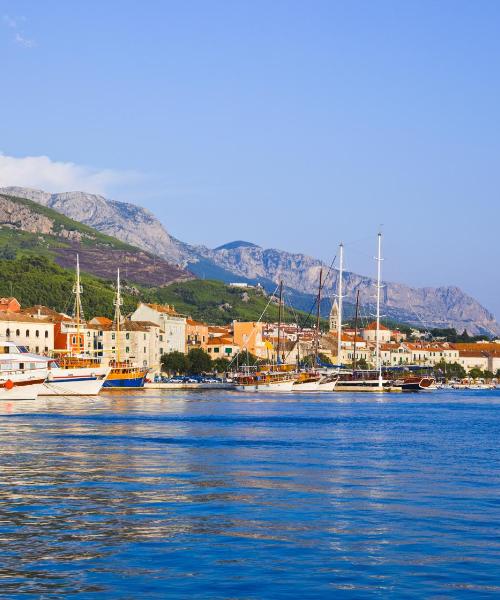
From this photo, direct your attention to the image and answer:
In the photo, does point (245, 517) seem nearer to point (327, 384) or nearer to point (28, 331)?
point (327, 384)

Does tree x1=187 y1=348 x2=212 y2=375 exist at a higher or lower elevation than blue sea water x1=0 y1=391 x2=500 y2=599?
higher

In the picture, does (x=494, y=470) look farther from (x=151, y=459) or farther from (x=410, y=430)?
(x=410, y=430)

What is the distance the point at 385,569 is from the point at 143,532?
578 centimetres

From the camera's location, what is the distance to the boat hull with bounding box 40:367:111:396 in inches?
3893

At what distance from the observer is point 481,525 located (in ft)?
82.6

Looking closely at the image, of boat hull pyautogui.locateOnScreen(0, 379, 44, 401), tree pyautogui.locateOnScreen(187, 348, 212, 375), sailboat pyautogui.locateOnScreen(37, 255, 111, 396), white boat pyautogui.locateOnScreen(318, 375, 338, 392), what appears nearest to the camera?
boat hull pyautogui.locateOnScreen(0, 379, 44, 401)

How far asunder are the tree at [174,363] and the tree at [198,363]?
40.0 inches

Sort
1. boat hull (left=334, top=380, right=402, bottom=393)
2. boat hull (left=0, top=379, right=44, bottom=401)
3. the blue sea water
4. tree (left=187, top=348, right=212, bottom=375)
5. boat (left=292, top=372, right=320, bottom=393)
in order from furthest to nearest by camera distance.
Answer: tree (left=187, top=348, right=212, bottom=375)
boat hull (left=334, top=380, right=402, bottom=393)
boat (left=292, top=372, right=320, bottom=393)
boat hull (left=0, top=379, right=44, bottom=401)
the blue sea water

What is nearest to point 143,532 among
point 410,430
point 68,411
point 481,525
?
point 481,525

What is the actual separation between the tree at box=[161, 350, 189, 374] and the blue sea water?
116m

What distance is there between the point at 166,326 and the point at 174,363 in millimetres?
16176

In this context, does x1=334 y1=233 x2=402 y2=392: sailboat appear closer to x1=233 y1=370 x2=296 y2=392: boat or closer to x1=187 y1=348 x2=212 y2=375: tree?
x1=233 y1=370 x2=296 y2=392: boat

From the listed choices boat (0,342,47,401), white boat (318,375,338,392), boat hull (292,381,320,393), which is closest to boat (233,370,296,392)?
boat hull (292,381,320,393)

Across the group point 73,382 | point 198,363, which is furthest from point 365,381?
point 73,382
